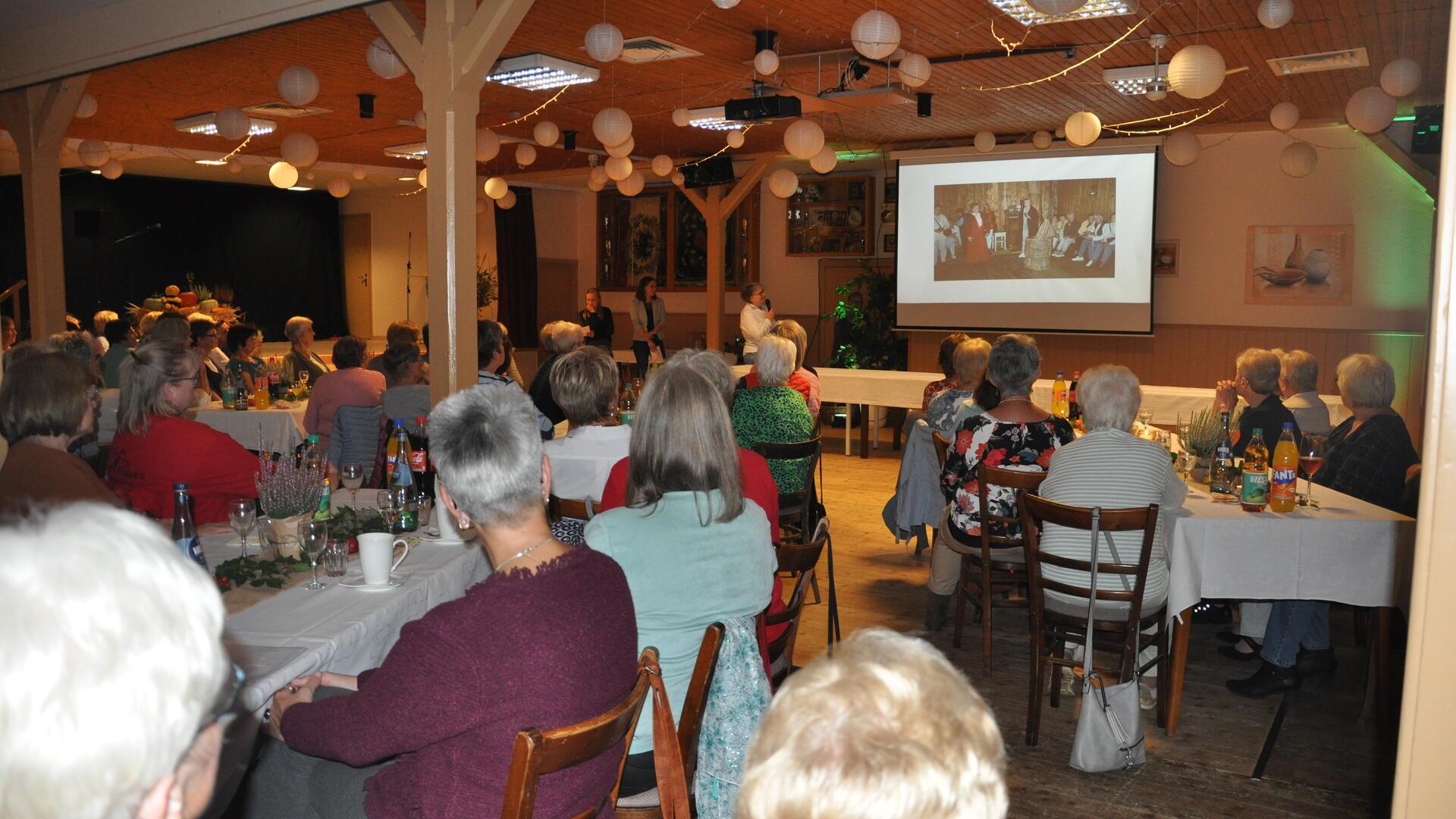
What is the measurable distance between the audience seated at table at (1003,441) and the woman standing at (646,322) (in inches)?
395

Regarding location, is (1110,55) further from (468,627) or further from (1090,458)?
(468,627)

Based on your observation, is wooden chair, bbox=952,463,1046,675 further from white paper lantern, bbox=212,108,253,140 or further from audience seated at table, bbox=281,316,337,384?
white paper lantern, bbox=212,108,253,140

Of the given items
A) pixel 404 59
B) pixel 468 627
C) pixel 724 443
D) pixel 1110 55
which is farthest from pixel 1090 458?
pixel 1110 55

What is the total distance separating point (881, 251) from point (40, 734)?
14.8 meters

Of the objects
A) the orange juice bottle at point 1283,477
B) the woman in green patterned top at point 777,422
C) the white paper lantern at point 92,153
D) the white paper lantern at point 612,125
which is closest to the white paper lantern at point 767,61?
the white paper lantern at point 612,125

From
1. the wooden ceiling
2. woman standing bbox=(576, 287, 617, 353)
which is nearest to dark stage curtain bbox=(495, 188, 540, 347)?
woman standing bbox=(576, 287, 617, 353)

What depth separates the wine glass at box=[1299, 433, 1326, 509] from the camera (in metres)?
4.40

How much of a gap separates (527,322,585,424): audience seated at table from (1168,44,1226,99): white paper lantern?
3704mm

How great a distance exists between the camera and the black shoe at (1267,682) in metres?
4.30

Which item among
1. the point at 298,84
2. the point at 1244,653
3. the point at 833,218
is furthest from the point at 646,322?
the point at 1244,653

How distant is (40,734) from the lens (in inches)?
32.0

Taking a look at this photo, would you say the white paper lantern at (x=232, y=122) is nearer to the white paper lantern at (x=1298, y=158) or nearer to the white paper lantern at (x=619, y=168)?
the white paper lantern at (x=619, y=168)

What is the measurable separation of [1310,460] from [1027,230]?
28.5ft

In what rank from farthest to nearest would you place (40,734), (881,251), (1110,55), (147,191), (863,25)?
(147,191) < (881,251) < (1110,55) < (863,25) < (40,734)
